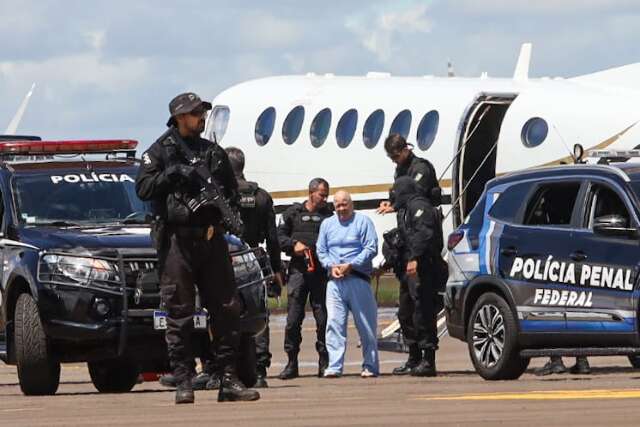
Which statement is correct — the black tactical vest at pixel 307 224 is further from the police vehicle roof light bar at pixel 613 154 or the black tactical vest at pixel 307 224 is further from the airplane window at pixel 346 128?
the airplane window at pixel 346 128

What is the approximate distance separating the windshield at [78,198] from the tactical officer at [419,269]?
9.61 feet

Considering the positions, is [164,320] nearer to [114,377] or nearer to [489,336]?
[114,377]

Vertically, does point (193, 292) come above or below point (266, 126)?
below

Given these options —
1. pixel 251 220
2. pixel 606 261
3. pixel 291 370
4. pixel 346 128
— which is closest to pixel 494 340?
pixel 606 261

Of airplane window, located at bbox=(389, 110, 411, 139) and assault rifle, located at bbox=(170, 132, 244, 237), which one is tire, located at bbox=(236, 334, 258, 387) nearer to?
assault rifle, located at bbox=(170, 132, 244, 237)

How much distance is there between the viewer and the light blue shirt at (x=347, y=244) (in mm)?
19031

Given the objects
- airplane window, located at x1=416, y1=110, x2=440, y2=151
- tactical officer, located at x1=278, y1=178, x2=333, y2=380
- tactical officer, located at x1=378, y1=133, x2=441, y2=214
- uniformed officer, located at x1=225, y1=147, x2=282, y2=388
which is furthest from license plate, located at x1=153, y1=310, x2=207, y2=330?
airplane window, located at x1=416, y1=110, x2=440, y2=151

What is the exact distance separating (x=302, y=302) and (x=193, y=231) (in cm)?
569

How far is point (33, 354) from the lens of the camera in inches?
617

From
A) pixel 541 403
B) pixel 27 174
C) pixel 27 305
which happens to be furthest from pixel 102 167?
pixel 541 403

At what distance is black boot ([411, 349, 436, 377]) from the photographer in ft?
62.0

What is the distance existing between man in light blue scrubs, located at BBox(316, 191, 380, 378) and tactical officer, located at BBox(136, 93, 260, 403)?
4.96m

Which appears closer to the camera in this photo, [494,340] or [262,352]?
[494,340]

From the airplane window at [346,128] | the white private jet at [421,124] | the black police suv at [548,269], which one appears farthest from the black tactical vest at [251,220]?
the airplane window at [346,128]
